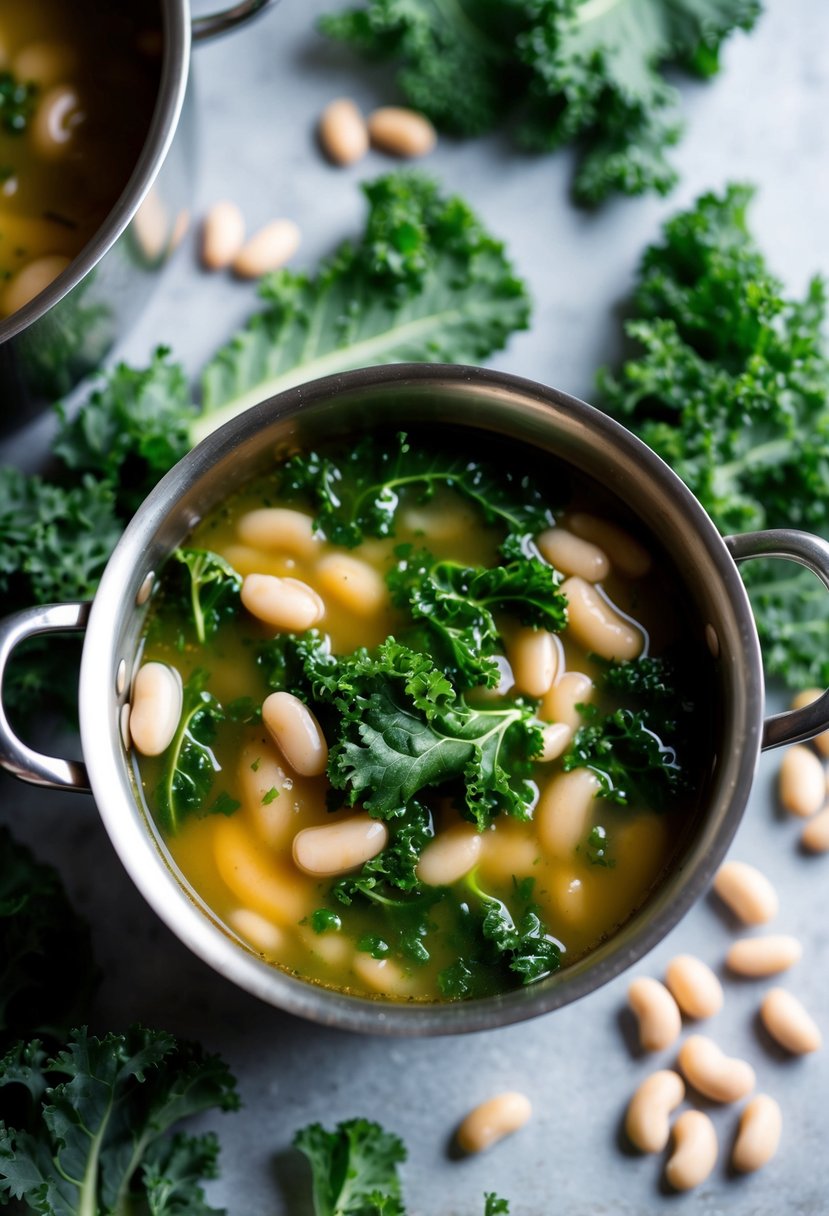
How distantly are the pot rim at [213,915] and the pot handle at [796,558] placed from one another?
0.06m

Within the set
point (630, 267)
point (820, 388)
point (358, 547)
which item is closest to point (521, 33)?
point (630, 267)

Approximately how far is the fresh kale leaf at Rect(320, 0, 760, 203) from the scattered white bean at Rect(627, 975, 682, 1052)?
4.85 feet

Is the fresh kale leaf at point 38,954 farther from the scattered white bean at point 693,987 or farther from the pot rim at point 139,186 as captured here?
the scattered white bean at point 693,987

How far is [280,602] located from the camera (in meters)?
1.99

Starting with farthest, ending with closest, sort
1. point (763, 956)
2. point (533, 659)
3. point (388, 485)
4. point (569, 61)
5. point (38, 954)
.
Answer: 1. point (569, 61)
2. point (763, 956)
3. point (38, 954)
4. point (388, 485)
5. point (533, 659)

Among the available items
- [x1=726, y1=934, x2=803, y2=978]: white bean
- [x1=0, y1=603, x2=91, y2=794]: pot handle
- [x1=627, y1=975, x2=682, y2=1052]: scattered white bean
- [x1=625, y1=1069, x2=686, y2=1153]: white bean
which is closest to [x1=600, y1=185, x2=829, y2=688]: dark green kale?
[x1=726, y1=934, x2=803, y2=978]: white bean

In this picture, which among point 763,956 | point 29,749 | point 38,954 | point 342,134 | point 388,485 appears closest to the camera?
point 29,749

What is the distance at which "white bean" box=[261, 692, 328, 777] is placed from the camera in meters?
1.92

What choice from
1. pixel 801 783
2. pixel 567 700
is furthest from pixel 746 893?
pixel 567 700

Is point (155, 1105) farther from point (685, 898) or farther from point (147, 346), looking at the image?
point (147, 346)

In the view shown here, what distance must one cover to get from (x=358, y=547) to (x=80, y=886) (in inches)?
32.3

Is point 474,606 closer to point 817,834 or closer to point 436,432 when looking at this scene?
point 436,432

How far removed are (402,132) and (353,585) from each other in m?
1.05

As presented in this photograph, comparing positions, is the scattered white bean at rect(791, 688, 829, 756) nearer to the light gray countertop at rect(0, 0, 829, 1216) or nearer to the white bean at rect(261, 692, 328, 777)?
the light gray countertop at rect(0, 0, 829, 1216)
